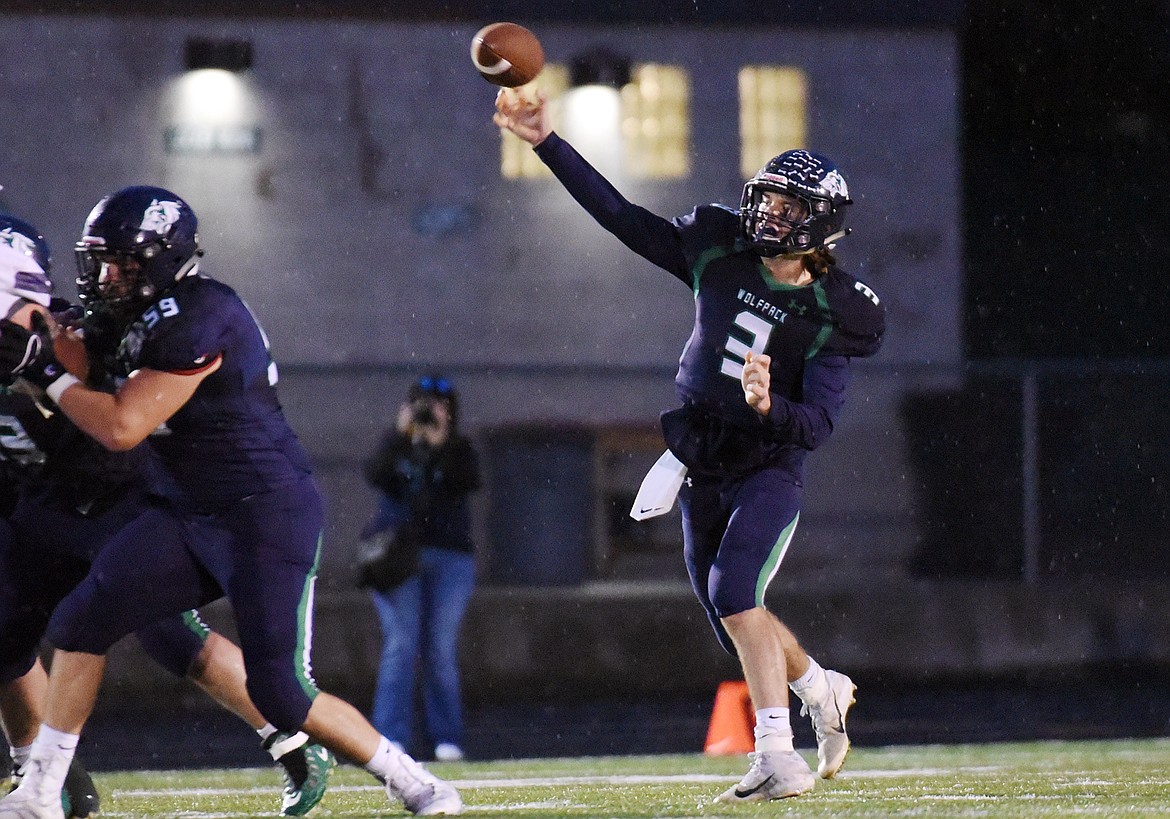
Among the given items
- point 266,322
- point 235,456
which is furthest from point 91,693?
point 266,322

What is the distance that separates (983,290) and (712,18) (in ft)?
18.5

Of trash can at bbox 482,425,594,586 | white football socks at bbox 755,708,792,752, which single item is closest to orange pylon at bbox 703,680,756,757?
white football socks at bbox 755,708,792,752

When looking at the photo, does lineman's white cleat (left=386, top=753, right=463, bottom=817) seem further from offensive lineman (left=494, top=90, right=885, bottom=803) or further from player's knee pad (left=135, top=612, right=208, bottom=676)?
offensive lineman (left=494, top=90, right=885, bottom=803)

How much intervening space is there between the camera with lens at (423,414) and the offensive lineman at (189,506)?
450 centimetres

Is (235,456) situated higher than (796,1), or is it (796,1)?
(796,1)

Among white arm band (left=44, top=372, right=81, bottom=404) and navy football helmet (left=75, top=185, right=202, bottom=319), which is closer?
white arm band (left=44, top=372, right=81, bottom=404)

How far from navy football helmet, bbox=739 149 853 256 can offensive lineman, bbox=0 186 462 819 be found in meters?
1.59

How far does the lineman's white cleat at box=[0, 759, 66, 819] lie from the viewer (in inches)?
198

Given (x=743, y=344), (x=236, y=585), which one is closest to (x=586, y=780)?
(x=743, y=344)

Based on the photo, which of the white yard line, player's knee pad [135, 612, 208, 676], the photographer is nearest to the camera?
player's knee pad [135, 612, 208, 676]

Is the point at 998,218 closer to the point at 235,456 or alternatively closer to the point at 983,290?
the point at 983,290

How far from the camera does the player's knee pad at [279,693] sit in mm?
5129

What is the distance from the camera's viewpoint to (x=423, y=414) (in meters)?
9.92

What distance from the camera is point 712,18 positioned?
65.7ft
